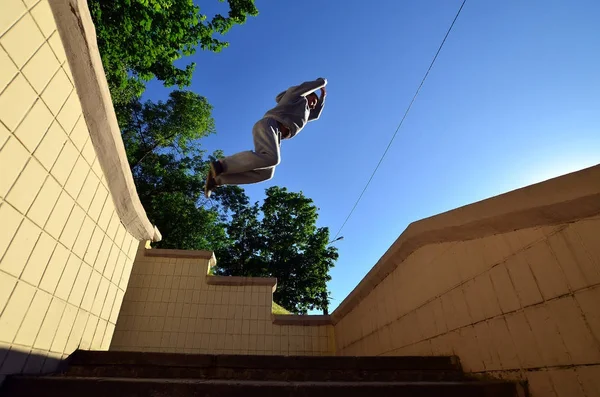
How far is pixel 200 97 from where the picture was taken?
14961 mm

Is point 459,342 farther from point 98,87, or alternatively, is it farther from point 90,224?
point 98,87

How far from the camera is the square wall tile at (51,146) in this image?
1.57m

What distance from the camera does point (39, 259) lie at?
1.59 meters

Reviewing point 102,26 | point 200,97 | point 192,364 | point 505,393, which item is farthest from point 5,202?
point 200,97

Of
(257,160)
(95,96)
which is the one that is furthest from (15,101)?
(257,160)

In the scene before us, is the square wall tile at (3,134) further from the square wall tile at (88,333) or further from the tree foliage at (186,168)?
the tree foliage at (186,168)

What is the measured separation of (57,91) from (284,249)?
15.8 meters

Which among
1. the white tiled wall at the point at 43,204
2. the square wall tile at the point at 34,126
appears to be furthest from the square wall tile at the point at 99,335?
the square wall tile at the point at 34,126

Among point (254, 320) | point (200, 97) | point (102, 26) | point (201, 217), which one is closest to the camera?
point (254, 320)

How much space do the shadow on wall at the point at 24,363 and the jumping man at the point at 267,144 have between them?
65.1 inches

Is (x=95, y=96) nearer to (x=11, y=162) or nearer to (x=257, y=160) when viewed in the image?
(x=11, y=162)

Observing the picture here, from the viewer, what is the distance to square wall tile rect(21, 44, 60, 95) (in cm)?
148

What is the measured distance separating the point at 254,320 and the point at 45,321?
4024 mm

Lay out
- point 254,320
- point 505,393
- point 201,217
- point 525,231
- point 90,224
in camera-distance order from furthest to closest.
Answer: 1. point 201,217
2. point 254,320
3. point 90,224
4. point 525,231
5. point 505,393
